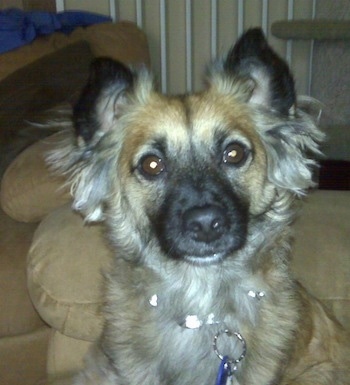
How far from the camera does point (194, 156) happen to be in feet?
5.52

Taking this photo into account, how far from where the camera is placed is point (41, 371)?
2201 millimetres

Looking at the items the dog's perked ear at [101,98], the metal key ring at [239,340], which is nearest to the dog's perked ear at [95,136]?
the dog's perked ear at [101,98]

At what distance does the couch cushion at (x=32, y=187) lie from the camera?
2117mm

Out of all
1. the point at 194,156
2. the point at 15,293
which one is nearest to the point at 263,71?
the point at 194,156

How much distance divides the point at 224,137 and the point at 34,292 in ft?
2.11

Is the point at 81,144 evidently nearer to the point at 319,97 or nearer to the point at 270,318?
the point at 270,318

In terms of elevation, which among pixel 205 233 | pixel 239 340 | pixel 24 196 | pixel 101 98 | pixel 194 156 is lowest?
pixel 239 340

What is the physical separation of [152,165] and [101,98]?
7.5 inches

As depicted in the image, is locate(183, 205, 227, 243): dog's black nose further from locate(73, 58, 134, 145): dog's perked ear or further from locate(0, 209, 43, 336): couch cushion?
locate(0, 209, 43, 336): couch cushion

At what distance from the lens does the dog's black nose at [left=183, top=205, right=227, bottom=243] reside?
157 centimetres

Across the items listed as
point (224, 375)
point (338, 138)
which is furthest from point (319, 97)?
point (224, 375)

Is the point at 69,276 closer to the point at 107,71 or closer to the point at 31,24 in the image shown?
the point at 107,71

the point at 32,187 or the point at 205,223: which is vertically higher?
the point at 205,223

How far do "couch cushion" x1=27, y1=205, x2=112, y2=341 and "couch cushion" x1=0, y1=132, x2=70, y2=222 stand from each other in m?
0.20
